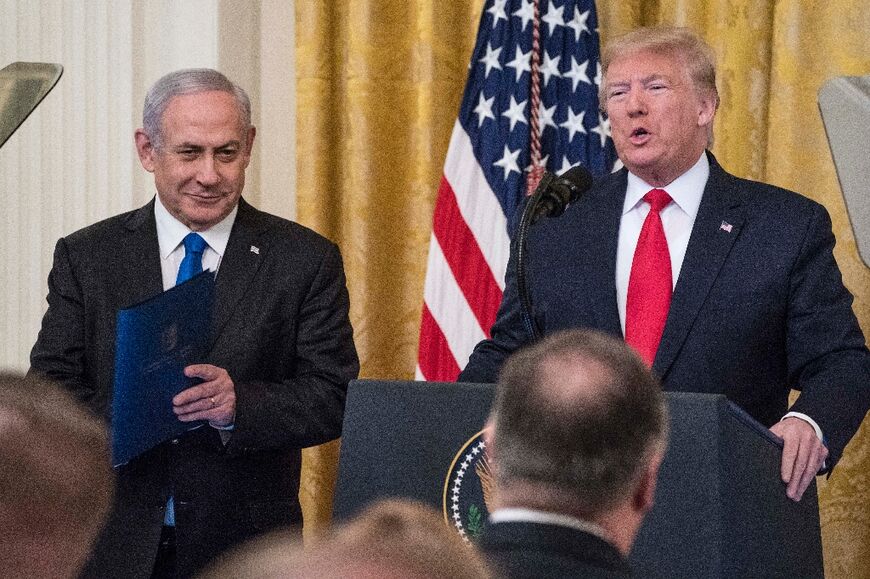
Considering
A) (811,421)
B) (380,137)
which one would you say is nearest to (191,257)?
(811,421)

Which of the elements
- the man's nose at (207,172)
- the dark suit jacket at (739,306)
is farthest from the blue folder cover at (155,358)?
the dark suit jacket at (739,306)

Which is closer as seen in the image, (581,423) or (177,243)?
(581,423)

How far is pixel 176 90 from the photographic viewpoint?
3.70 m

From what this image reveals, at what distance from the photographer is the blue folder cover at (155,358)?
3.05m

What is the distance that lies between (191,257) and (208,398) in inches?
19.8

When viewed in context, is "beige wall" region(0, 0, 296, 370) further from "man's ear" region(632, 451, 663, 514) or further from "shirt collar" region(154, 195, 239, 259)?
"man's ear" region(632, 451, 663, 514)

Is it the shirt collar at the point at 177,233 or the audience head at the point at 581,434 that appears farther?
the shirt collar at the point at 177,233

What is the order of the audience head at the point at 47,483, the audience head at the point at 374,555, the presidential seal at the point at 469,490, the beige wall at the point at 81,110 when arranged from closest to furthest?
the audience head at the point at 374,555, the audience head at the point at 47,483, the presidential seal at the point at 469,490, the beige wall at the point at 81,110

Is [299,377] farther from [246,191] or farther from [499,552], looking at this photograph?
[246,191]

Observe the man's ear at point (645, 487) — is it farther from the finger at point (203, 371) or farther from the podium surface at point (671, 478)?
the finger at point (203, 371)

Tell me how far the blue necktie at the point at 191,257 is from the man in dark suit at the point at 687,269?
31.6 inches

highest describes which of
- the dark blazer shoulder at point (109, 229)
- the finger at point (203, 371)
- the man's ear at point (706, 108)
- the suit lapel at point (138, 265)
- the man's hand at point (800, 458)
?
the man's ear at point (706, 108)

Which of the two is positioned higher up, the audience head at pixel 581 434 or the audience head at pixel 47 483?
the audience head at pixel 47 483

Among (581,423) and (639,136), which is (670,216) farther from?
(581,423)
